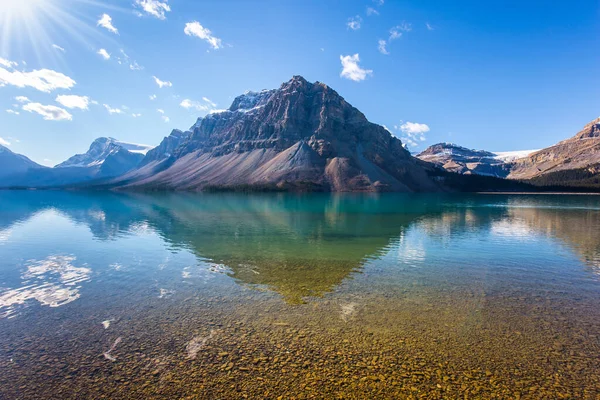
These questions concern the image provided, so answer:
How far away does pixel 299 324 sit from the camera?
1834 cm

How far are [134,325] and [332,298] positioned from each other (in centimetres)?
1273

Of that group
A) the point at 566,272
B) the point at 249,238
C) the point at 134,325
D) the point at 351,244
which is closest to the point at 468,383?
the point at 134,325

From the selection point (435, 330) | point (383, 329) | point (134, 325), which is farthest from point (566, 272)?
point (134, 325)

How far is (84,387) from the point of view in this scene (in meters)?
12.8

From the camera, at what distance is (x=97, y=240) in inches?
1886

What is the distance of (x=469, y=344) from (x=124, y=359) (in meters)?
16.9

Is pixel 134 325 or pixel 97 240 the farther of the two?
pixel 97 240

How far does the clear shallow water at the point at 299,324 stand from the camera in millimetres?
13094

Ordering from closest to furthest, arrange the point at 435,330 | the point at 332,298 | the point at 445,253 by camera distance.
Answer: the point at 435,330 → the point at 332,298 → the point at 445,253

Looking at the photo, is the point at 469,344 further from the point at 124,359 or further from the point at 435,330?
the point at 124,359

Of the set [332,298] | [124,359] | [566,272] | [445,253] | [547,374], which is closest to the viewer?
[547,374]

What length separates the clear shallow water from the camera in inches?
516

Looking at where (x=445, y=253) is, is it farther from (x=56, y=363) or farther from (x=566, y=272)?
(x=56, y=363)

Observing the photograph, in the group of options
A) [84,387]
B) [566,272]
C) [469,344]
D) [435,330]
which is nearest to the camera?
[84,387]
